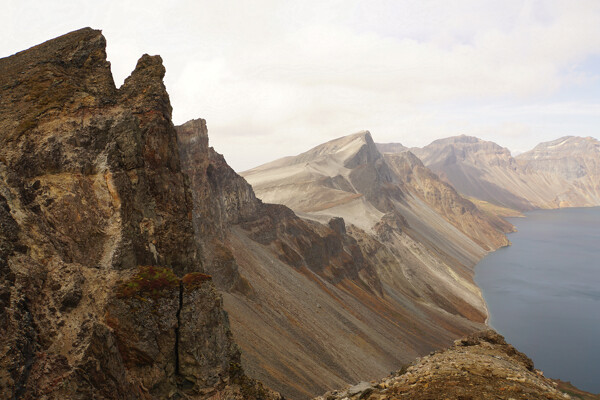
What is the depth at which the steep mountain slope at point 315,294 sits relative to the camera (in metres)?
41.5

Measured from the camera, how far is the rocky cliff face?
12234 millimetres

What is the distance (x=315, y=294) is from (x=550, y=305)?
79.1 meters

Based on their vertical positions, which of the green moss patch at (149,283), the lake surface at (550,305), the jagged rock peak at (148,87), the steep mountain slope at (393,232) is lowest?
the lake surface at (550,305)

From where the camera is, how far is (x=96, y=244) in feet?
55.4

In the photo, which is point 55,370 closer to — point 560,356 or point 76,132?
point 76,132

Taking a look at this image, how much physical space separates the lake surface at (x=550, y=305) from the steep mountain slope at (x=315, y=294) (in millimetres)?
8874

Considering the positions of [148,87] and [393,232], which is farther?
[393,232]

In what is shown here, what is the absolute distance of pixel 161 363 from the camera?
15945mm

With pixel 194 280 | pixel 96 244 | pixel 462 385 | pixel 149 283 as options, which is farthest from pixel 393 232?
pixel 96 244

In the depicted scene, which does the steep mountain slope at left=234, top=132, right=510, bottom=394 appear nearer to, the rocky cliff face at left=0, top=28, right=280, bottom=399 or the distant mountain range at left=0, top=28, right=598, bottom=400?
the distant mountain range at left=0, top=28, right=598, bottom=400

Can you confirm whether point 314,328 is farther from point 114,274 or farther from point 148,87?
point 114,274

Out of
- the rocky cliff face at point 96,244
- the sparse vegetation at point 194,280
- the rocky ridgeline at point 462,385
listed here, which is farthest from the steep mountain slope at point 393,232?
the sparse vegetation at point 194,280

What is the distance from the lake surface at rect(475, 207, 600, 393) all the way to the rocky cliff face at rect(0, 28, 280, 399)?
238ft

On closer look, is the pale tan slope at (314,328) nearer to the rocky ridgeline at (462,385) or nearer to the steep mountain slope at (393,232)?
the steep mountain slope at (393,232)
